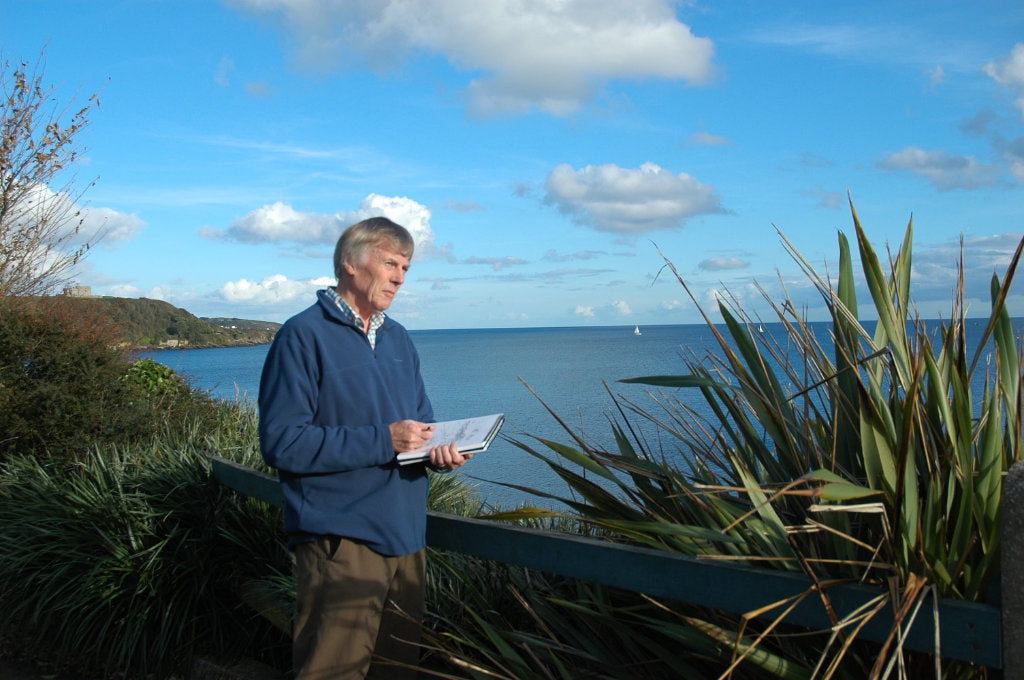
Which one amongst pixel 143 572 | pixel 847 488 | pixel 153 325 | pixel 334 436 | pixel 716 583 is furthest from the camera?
pixel 153 325

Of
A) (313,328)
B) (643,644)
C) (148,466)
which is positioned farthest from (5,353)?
(643,644)

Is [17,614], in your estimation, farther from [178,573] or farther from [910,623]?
[910,623]

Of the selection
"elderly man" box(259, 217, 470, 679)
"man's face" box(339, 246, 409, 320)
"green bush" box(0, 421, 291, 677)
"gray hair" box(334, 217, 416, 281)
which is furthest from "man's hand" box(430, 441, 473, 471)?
"green bush" box(0, 421, 291, 677)

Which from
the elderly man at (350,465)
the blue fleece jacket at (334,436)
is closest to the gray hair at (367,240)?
the elderly man at (350,465)

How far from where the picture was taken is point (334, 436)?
282 cm

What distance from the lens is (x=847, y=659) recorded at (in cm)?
227

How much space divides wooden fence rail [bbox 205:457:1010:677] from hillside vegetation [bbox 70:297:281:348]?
4.41 feet

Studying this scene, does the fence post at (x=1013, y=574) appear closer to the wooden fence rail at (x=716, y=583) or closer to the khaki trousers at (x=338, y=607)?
the wooden fence rail at (x=716, y=583)

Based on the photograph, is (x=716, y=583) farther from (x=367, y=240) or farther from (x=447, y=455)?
(x=367, y=240)

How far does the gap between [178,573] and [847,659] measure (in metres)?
3.27

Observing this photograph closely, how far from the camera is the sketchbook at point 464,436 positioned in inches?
112

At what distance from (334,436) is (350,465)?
4.2 inches

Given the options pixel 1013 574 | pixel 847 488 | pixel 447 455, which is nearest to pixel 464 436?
pixel 447 455

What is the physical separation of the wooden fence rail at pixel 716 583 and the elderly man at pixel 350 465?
1.02 feet
